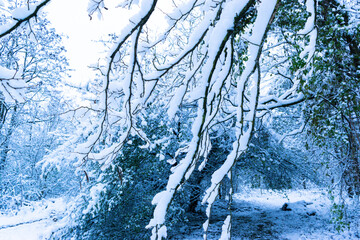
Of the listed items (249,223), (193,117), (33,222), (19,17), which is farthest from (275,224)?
(33,222)

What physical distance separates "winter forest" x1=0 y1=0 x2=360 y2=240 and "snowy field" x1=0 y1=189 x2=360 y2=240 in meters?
0.06

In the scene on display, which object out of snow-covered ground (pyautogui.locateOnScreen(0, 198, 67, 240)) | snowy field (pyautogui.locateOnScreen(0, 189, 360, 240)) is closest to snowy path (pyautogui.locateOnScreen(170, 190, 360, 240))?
snowy field (pyautogui.locateOnScreen(0, 189, 360, 240))

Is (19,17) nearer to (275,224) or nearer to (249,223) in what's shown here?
(249,223)

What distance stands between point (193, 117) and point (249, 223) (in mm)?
4425

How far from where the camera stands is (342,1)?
154 inches

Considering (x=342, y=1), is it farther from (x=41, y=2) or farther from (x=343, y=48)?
(x=41, y=2)

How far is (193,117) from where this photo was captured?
21.4 feet

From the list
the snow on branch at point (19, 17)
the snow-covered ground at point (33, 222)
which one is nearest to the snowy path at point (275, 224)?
the snow-covered ground at point (33, 222)

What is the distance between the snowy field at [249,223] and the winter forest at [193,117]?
0.06 meters

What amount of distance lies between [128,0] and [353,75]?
374 centimetres

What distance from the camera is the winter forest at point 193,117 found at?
108 centimetres

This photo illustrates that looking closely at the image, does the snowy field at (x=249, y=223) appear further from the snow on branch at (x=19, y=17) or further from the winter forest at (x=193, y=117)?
the snow on branch at (x=19, y=17)

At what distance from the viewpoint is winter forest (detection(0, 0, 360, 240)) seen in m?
1.08

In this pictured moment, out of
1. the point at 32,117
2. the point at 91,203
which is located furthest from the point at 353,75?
the point at 32,117
